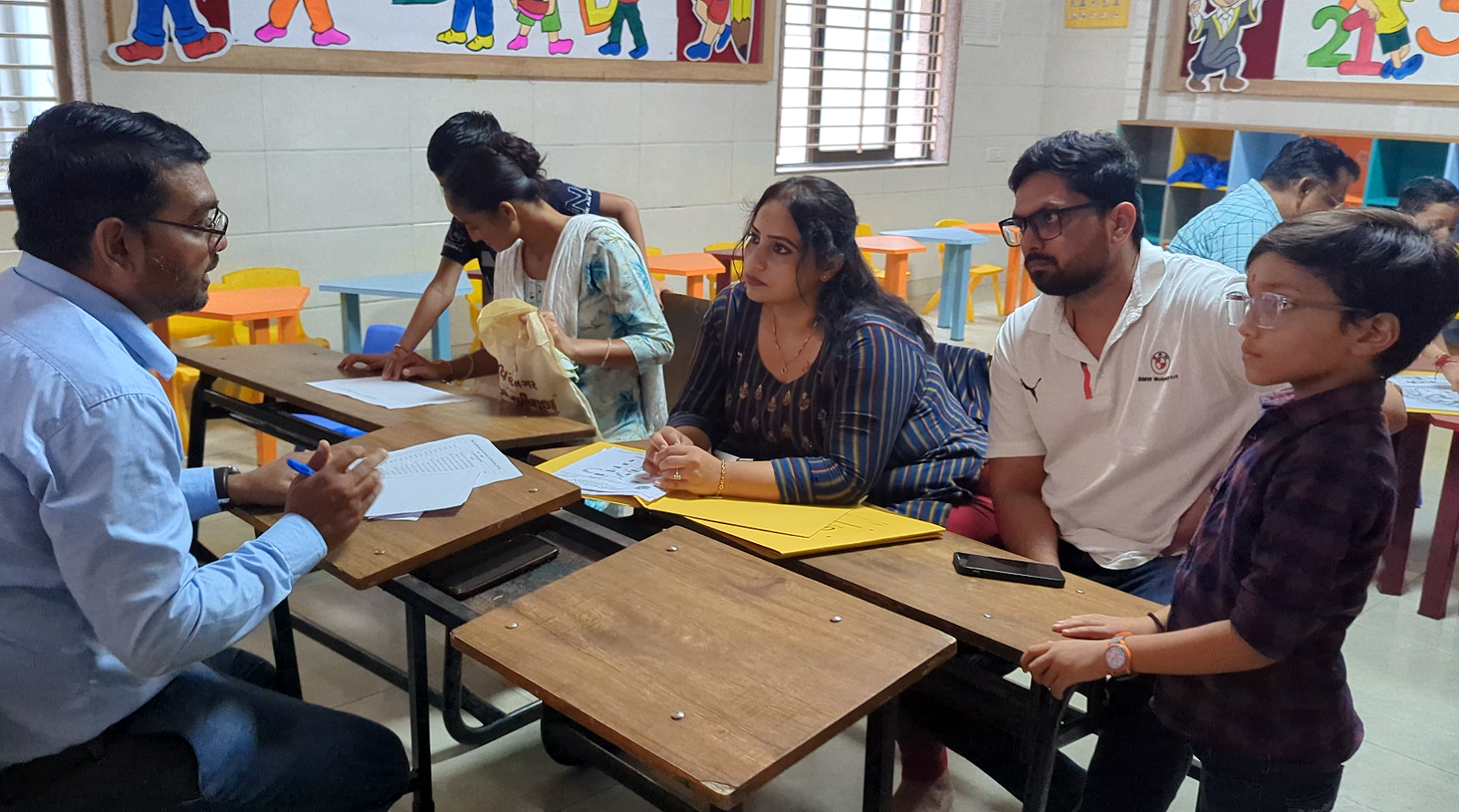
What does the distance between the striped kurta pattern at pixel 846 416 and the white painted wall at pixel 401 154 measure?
294cm

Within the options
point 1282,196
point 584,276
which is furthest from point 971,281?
point 584,276

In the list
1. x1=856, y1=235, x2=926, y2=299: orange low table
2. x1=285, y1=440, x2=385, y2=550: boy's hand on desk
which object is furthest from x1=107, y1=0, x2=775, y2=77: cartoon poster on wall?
x1=285, y1=440, x2=385, y2=550: boy's hand on desk

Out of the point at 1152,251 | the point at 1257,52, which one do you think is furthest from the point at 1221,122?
the point at 1152,251

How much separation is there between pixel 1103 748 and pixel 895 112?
6.36m

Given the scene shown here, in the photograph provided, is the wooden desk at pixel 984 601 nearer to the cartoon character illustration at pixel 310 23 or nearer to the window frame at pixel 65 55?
the window frame at pixel 65 55

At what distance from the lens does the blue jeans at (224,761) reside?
51.9 inches

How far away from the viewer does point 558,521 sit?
1.88 m

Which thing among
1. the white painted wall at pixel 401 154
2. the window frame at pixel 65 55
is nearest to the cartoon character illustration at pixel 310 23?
the white painted wall at pixel 401 154

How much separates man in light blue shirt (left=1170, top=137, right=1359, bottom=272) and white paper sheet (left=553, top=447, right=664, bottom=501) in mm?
2533

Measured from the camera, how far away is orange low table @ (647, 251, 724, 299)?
5.06 m

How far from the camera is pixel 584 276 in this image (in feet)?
8.29

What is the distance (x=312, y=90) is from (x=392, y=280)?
89 cm

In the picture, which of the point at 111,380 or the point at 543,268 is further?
the point at 543,268

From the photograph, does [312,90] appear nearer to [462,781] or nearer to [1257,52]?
[462,781]
